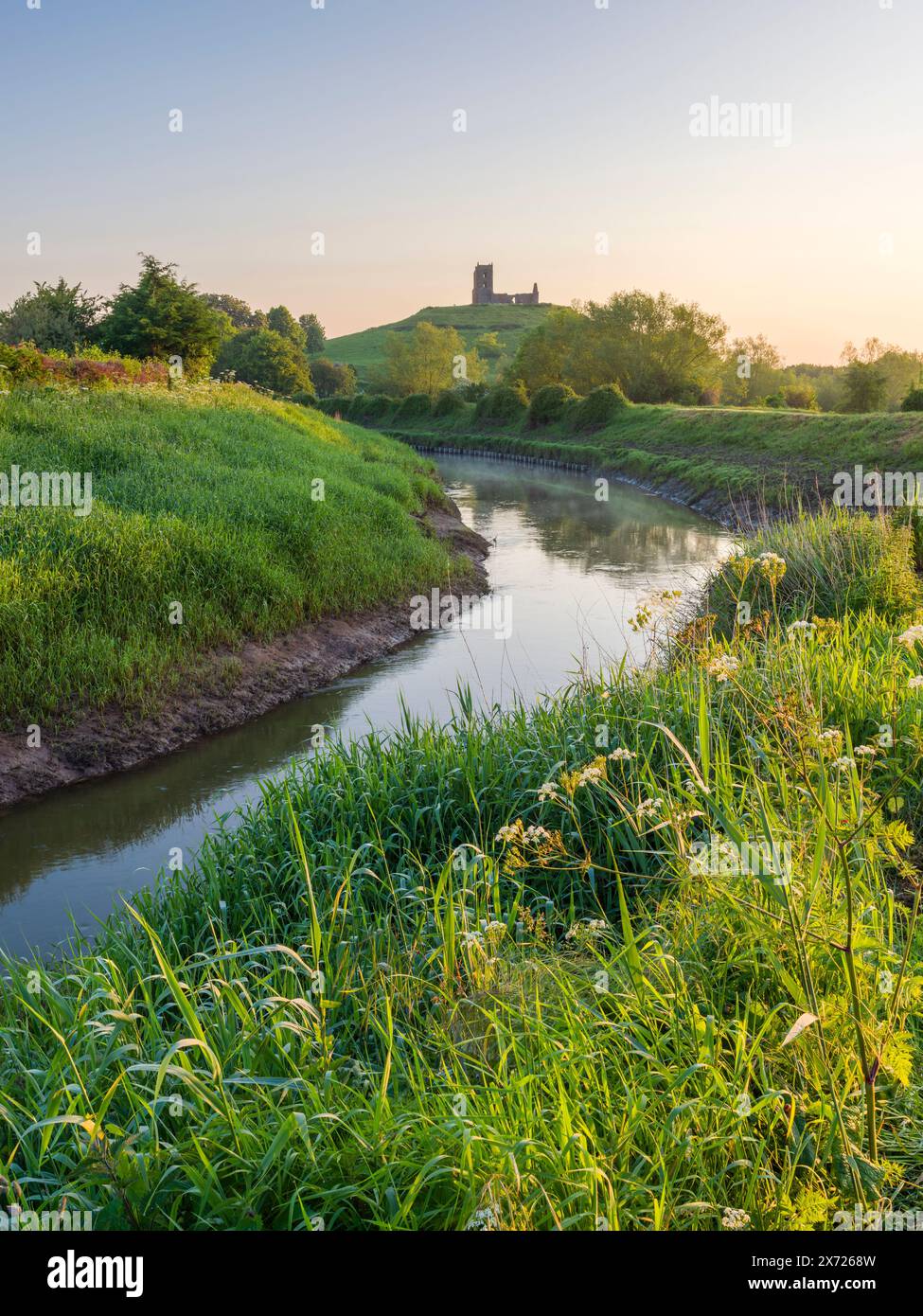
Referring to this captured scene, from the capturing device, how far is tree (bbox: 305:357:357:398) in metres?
95.4

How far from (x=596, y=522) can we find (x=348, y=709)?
55.0 ft

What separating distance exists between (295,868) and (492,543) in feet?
57.5

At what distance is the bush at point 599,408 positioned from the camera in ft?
164

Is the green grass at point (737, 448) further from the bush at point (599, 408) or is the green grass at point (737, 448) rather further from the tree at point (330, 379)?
the tree at point (330, 379)

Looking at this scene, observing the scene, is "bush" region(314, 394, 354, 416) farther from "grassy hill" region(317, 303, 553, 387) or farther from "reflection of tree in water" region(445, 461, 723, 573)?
"grassy hill" region(317, 303, 553, 387)

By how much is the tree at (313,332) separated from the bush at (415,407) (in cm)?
6862

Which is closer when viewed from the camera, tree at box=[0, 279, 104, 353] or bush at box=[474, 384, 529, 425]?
tree at box=[0, 279, 104, 353]

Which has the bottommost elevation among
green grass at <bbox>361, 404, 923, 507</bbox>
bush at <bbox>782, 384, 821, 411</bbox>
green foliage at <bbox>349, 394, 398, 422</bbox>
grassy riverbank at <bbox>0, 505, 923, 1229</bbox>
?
grassy riverbank at <bbox>0, 505, 923, 1229</bbox>

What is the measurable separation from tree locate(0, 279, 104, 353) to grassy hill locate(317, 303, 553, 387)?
367 ft

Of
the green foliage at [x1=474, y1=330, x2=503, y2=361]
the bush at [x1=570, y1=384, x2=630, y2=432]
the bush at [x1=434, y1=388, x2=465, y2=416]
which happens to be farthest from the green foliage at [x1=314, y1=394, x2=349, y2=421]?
the green foliage at [x1=474, y1=330, x2=503, y2=361]

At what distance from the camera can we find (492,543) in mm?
22359

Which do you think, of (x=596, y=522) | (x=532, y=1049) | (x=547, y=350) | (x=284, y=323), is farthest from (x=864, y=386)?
(x=284, y=323)

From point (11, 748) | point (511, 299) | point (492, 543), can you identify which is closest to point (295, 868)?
point (11, 748)

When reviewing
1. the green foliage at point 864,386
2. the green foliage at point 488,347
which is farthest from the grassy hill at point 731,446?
the green foliage at point 488,347
